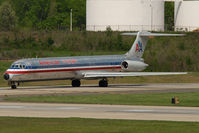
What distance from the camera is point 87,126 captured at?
2517 centimetres

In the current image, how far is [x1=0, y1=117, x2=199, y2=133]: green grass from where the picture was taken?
2378 cm

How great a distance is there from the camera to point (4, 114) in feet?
98.3

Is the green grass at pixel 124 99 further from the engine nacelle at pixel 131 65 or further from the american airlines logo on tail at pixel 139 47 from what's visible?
the american airlines logo on tail at pixel 139 47

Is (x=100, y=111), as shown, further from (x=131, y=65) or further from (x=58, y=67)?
(x=131, y=65)

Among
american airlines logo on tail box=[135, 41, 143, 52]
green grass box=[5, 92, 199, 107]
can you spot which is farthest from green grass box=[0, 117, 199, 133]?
american airlines logo on tail box=[135, 41, 143, 52]

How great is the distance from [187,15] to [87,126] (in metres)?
89.8

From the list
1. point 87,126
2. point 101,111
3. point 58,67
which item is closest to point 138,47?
point 58,67

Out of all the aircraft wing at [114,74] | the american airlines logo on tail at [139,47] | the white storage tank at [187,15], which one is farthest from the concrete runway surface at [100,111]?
the white storage tank at [187,15]

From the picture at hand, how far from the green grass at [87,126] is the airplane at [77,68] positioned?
25.0 m

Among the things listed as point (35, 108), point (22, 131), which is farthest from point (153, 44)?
point (22, 131)

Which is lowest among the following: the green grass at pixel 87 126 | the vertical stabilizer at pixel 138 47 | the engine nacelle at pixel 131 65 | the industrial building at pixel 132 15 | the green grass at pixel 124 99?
the green grass at pixel 124 99

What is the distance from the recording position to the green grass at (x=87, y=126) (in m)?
23.8

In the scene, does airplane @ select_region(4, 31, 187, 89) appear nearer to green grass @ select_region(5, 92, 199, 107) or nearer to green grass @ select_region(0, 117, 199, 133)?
green grass @ select_region(5, 92, 199, 107)

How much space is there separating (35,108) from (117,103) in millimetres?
6134
